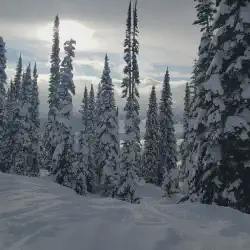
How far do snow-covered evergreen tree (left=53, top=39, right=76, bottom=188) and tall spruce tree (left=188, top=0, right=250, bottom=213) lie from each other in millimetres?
22443

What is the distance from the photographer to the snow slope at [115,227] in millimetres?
6398

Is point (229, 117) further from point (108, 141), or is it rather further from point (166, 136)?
point (166, 136)

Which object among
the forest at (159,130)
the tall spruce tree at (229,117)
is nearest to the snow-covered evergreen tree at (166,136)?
the forest at (159,130)

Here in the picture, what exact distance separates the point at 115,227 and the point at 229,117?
7211 mm

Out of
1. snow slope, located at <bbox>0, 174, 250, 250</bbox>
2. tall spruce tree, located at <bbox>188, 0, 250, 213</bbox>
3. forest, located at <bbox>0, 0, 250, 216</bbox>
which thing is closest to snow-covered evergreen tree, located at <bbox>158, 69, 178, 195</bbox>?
forest, located at <bbox>0, 0, 250, 216</bbox>

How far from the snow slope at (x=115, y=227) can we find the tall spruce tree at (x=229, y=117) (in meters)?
2.82

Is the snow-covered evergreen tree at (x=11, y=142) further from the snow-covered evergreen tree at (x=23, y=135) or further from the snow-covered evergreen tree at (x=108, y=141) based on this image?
the snow-covered evergreen tree at (x=108, y=141)

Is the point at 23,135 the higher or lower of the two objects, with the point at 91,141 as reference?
higher

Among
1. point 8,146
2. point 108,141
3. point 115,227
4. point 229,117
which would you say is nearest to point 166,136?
point 108,141

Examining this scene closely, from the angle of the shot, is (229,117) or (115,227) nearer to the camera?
(115,227)

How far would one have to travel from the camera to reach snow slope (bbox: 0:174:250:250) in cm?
640

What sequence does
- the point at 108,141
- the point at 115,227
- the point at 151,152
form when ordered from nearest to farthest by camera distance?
1. the point at 115,227
2. the point at 108,141
3. the point at 151,152

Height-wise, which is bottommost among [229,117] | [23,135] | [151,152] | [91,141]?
[151,152]

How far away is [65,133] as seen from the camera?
113ft
